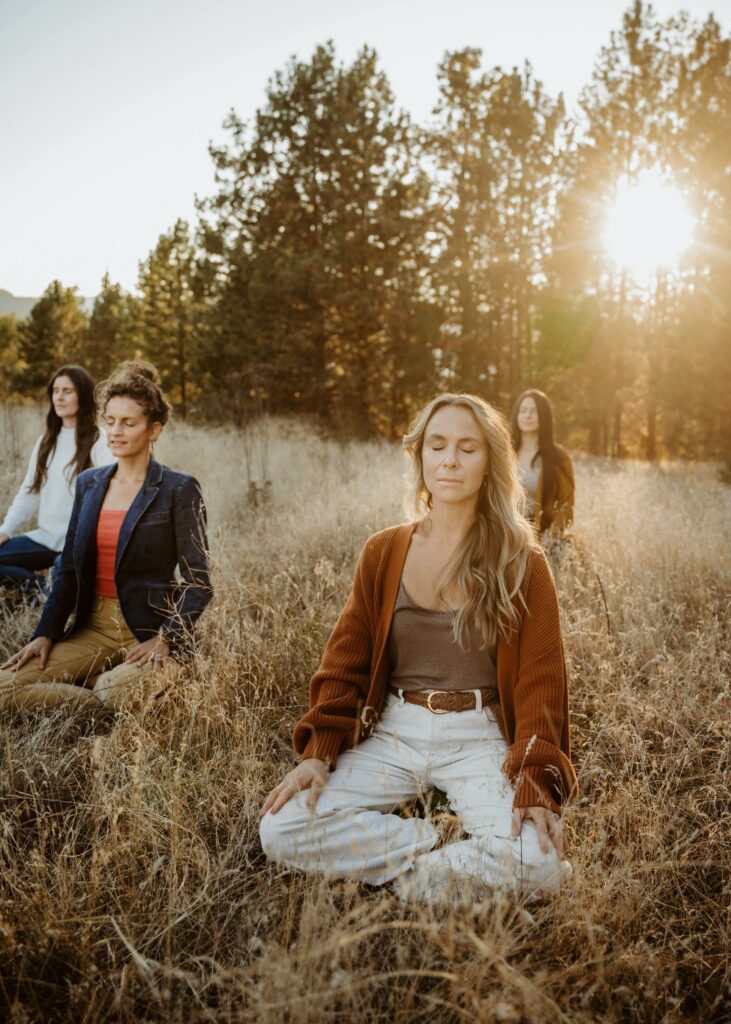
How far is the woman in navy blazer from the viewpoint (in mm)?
3207

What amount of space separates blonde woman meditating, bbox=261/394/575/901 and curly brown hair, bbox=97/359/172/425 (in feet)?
4.82

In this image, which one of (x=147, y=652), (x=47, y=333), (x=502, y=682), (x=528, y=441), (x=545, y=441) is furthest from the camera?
(x=47, y=333)

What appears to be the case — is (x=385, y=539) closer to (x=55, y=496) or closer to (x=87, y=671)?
(x=87, y=671)

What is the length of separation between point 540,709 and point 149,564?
2090mm

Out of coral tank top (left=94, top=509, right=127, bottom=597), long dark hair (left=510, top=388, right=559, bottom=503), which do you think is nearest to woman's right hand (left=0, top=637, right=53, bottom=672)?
coral tank top (left=94, top=509, right=127, bottom=597)

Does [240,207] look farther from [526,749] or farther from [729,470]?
[526,749]

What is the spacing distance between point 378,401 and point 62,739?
568 inches

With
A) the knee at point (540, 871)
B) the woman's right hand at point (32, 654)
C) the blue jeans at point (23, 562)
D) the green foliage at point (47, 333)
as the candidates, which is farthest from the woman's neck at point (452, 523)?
the green foliage at point (47, 333)

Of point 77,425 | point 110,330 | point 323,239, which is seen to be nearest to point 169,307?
point 110,330

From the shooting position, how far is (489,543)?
95.3 inches

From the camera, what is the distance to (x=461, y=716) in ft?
A: 7.43

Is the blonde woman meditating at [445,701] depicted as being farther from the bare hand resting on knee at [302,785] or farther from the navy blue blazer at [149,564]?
the navy blue blazer at [149,564]

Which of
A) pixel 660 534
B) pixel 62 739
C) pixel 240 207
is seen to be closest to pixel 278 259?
pixel 240 207

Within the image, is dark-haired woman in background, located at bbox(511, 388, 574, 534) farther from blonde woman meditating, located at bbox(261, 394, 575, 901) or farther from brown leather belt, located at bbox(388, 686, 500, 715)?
brown leather belt, located at bbox(388, 686, 500, 715)
